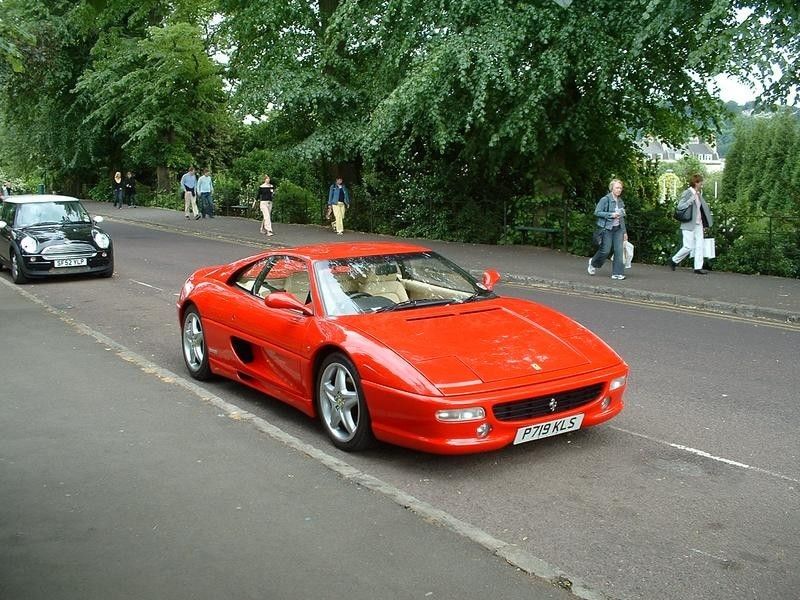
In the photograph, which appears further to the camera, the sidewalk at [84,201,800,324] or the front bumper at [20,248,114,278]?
the front bumper at [20,248,114,278]

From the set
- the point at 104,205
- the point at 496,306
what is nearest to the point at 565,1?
the point at 496,306

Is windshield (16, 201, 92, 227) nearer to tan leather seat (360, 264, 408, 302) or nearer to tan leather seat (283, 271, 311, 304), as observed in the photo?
tan leather seat (283, 271, 311, 304)

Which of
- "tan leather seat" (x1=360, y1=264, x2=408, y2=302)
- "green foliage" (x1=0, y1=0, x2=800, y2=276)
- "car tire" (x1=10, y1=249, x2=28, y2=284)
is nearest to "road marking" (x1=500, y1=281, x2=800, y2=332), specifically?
"green foliage" (x1=0, y1=0, x2=800, y2=276)

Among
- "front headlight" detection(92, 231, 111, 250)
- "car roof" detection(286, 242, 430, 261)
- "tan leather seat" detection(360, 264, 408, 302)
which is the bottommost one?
"front headlight" detection(92, 231, 111, 250)

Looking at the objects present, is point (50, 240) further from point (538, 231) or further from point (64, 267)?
point (538, 231)

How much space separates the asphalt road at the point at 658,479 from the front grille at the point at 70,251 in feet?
25.1

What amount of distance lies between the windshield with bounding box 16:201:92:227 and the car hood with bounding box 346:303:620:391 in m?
12.6

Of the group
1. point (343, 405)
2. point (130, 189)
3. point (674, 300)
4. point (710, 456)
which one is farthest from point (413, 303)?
point (130, 189)

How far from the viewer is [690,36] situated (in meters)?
17.2

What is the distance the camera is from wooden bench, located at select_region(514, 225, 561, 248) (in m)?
20.6

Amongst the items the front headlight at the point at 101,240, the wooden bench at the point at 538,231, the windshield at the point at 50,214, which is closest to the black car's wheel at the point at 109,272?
the front headlight at the point at 101,240

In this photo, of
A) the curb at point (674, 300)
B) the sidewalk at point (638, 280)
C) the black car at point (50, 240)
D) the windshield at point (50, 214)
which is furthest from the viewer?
the windshield at point (50, 214)

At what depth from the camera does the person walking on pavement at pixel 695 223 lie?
15.6 m

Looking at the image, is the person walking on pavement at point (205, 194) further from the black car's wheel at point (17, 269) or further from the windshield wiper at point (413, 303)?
the windshield wiper at point (413, 303)
